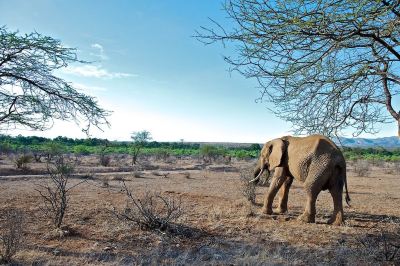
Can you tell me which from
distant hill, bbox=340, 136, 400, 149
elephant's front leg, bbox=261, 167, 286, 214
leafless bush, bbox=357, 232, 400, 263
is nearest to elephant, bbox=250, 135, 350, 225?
elephant's front leg, bbox=261, 167, 286, 214

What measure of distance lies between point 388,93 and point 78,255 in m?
5.95

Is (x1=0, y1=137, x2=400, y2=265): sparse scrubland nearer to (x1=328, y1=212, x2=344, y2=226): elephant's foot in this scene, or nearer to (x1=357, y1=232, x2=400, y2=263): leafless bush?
(x1=357, y1=232, x2=400, y2=263): leafless bush

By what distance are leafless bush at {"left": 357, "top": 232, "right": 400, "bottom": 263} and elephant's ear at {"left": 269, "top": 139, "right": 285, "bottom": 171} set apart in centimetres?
301

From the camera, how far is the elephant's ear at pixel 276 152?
10.0 metres

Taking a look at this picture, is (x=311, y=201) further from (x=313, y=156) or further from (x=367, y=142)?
(x=367, y=142)

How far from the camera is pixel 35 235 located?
7367 millimetres

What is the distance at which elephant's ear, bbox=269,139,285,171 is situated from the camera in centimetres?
1005

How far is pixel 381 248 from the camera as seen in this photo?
6852mm

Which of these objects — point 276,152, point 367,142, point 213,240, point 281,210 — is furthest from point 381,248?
point 367,142

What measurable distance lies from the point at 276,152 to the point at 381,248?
152 inches

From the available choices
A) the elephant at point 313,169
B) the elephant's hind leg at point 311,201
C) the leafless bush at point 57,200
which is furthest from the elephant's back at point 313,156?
the leafless bush at point 57,200

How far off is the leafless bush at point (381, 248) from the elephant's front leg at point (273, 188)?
8.83 feet

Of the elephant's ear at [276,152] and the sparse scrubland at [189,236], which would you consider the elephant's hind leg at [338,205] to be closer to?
the sparse scrubland at [189,236]

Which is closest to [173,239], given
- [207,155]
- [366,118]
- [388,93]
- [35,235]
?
[35,235]
